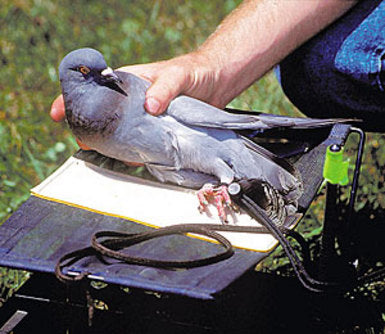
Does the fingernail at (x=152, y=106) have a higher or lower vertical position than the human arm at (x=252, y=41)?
higher

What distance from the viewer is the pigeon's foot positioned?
196cm

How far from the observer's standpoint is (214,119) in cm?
198

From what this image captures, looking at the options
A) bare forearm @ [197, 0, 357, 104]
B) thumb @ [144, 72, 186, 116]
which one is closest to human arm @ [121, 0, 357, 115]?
bare forearm @ [197, 0, 357, 104]

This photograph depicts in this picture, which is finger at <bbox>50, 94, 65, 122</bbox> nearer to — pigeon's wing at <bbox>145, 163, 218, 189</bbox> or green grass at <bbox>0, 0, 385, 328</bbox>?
pigeon's wing at <bbox>145, 163, 218, 189</bbox>

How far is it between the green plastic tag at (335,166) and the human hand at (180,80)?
0.53 meters

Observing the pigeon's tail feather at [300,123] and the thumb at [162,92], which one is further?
the pigeon's tail feather at [300,123]

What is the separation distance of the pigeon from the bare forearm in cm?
46

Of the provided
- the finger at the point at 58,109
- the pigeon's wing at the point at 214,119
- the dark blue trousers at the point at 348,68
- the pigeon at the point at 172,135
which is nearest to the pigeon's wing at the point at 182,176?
the pigeon at the point at 172,135

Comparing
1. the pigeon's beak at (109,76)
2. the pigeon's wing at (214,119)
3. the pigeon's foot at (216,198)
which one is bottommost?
the pigeon's foot at (216,198)

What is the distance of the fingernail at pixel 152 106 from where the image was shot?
197cm

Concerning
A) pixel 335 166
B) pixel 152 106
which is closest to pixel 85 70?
pixel 152 106

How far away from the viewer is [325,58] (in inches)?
99.7

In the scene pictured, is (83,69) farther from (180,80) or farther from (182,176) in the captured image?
(182,176)

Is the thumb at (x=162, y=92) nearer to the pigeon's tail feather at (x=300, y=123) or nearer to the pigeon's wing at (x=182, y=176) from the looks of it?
the pigeon's wing at (x=182, y=176)
